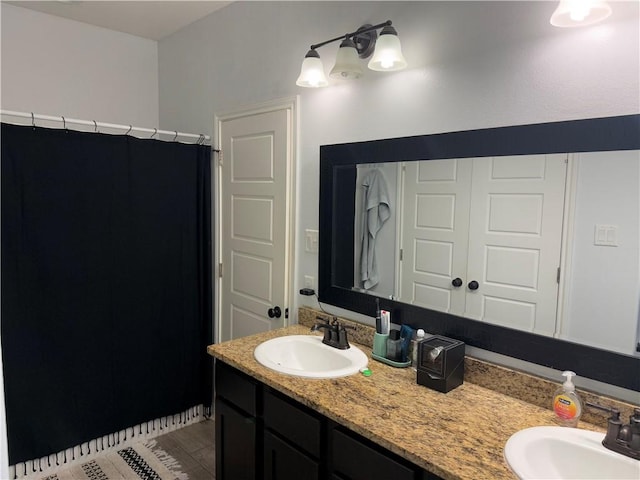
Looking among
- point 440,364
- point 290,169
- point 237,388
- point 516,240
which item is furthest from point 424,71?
point 237,388

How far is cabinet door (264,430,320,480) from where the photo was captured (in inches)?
61.4

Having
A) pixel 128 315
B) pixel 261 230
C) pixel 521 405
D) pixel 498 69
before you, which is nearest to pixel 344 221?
pixel 261 230

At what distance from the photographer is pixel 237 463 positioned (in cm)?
191

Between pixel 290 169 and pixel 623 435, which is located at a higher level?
pixel 290 169

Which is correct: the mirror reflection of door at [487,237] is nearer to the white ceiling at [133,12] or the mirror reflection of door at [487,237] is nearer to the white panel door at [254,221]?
the white panel door at [254,221]

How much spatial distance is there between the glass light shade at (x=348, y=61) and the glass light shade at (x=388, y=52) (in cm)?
14

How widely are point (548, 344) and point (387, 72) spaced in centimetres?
122

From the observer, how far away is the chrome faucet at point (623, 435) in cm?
119

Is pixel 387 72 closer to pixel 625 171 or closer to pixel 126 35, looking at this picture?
pixel 625 171

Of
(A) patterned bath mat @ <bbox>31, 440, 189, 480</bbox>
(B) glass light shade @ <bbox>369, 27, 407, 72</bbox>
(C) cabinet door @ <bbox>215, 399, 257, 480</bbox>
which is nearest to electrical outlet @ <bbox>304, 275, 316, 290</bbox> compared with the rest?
(C) cabinet door @ <bbox>215, 399, 257, 480</bbox>

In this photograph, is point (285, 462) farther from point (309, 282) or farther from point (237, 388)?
point (309, 282)

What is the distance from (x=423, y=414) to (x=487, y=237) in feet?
2.18

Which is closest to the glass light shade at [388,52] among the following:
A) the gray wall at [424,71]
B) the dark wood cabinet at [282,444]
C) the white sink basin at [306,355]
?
the gray wall at [424,71]

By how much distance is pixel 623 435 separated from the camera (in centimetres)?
121
